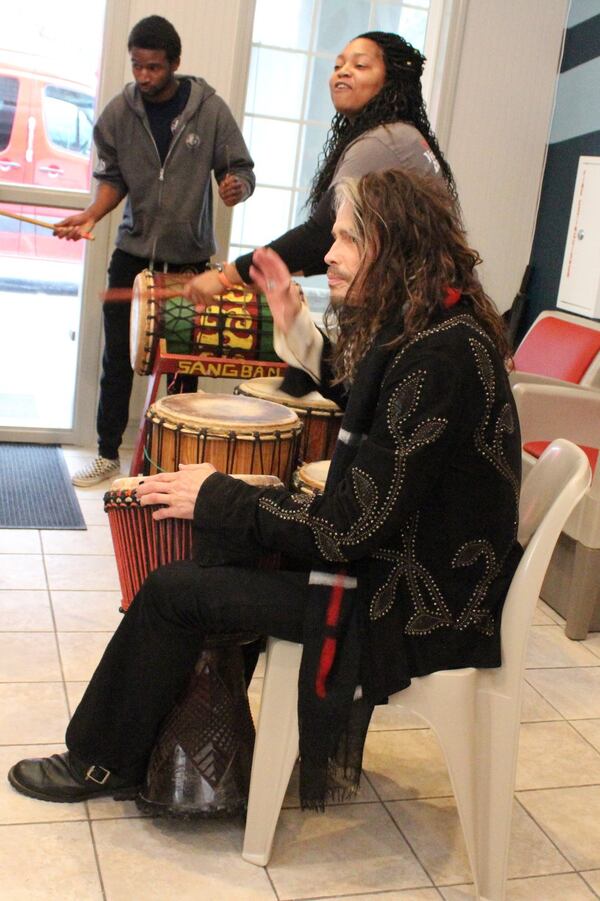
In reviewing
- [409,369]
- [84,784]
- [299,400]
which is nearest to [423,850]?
[84,784]

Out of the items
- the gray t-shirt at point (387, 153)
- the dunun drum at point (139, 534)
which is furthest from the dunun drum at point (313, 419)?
the dunun drum at point (139, 534)

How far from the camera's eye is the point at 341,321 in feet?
6.26

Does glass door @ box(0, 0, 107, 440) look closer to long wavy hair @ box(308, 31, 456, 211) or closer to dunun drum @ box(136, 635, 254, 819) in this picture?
long wavy hair @ box(308, 31, 456, 211)

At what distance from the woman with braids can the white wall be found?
1.56 meters

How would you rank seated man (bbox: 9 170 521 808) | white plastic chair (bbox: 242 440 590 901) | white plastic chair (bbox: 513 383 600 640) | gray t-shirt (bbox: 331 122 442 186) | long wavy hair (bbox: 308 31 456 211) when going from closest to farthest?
seated man (bbox: 9 170 521 808) → white plastic chair (bbox: 242 440 590 901) → gray t-shirt (bbox: 331 122 442 186) → long wavy hair (bbox: 308 31 456 211) → white plastic chair (bbox: 513 383 600 640)

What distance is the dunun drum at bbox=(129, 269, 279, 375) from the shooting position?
3396 mm

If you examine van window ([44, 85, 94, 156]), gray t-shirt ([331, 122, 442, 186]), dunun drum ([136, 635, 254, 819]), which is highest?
van window ([44, 85, 94, 156])

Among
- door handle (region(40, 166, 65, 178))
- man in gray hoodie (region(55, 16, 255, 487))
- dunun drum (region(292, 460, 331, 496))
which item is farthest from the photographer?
door handle (region(40, 166, 65, 178))

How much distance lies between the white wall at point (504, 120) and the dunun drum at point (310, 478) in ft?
8.20

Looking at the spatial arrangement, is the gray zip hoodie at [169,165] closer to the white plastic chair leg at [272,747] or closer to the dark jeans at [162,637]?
the dark jeans at [162,637]

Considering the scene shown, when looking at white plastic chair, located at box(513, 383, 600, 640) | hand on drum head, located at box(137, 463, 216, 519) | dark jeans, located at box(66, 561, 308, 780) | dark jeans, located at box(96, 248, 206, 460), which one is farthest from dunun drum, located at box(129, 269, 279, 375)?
dark jeans, located at box(66, 561, 308, 780)

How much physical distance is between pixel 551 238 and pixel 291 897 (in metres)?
3.31

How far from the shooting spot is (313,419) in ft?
9.25

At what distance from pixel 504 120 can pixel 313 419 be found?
2331mm
